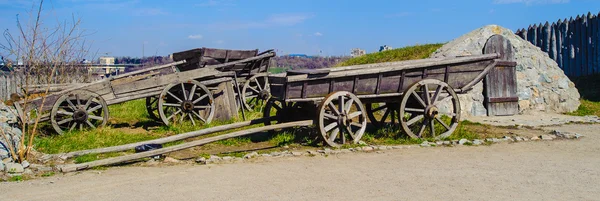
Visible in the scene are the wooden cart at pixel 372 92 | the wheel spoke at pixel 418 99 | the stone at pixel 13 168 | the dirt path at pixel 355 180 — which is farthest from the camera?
the wheel spoke at pixel 418 99

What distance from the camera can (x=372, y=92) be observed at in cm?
848

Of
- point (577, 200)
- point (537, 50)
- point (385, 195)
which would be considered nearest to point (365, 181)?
point (385, 195)

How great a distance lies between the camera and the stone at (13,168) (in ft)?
20.9

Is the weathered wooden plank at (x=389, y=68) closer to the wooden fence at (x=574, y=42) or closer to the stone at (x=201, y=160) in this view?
the stone at (x=201, y=160)

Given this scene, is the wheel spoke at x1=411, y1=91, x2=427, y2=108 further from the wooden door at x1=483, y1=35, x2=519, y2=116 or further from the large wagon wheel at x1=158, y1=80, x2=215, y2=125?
A: the large wagon wheel at x1=158, y1=80, x2=215, y2=125

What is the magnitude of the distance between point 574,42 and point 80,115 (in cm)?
1387

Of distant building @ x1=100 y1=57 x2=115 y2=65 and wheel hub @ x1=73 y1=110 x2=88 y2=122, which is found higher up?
distant building @ x1=100 y1=57 x2=115 y2=65

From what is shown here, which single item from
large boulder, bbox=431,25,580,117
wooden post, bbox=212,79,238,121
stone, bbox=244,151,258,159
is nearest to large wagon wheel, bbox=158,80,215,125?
wooden post, bbox=212,79,238,121

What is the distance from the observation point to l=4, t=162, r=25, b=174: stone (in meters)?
6.38

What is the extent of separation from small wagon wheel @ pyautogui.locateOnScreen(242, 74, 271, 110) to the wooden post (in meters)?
2.27

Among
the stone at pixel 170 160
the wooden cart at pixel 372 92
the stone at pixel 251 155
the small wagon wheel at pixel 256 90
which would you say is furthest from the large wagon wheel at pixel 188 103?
the stone at pixel 251 155

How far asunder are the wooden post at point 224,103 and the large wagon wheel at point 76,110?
2.48 metres

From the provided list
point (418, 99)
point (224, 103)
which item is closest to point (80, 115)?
point (224, 103)

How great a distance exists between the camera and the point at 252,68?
1495cm
